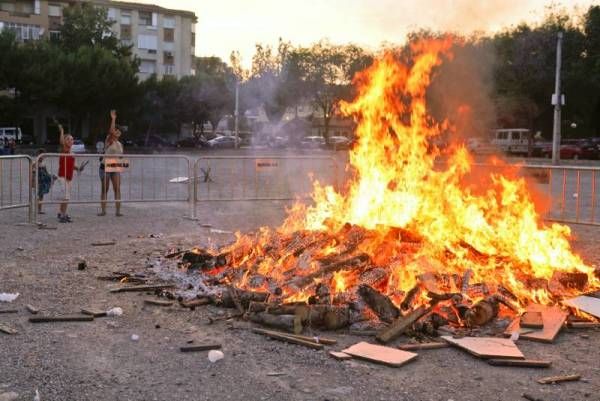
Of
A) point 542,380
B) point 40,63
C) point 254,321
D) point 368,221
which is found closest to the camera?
point 542,380

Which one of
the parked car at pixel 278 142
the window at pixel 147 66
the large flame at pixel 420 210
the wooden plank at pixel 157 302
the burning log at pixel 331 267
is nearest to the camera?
the wooden plank at pixel 157 302

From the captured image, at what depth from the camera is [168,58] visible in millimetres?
80625

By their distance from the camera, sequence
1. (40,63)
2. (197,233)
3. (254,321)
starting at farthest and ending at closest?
1. (40,63)
2. (197,233)
3. (254,321)

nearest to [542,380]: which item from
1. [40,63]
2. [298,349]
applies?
[298,349]

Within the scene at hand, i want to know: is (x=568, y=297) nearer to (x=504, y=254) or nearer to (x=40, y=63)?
(x=504, y=254)

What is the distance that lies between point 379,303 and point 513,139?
151 ft

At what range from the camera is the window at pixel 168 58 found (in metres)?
80.5

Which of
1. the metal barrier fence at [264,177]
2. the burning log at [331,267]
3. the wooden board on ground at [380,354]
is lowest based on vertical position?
the wooden board on ground at [380,354]

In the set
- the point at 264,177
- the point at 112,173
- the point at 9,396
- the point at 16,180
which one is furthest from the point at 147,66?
the point at 9,396

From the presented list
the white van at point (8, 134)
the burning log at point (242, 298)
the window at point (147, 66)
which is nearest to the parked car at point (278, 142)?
the white van at point (8, 134)

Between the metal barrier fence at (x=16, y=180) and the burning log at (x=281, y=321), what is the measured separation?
23.9 feet

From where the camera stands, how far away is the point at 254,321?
19.9ft

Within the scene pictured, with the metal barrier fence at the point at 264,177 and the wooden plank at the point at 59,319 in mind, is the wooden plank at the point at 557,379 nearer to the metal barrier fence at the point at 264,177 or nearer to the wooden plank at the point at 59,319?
the wooden plank at the point at 59,319

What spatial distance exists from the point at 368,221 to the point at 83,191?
11516mm
